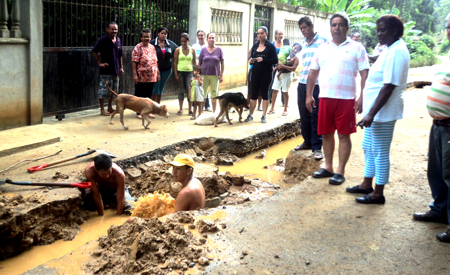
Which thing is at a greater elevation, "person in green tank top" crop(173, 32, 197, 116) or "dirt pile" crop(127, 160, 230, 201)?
"person in green tank top" crop(173, 32, 197, 116)

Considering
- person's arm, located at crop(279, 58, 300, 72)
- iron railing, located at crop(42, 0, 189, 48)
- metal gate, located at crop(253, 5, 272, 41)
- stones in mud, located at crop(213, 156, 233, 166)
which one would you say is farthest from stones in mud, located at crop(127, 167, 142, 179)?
metal gate, located at crop(253, 5, 272, 41)

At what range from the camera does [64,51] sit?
832 cm

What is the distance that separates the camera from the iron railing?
821 centimetres

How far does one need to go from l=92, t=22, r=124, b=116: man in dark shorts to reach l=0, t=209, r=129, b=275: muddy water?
405 cm

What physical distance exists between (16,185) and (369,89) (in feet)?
13.2

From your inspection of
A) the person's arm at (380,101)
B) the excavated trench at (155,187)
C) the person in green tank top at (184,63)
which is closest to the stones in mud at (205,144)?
the excavated trench at (155,187)

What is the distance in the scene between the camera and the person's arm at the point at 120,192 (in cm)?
516

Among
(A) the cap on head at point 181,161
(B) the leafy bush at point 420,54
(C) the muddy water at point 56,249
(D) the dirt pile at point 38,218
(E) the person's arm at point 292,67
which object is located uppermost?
(B) the leafy bush at point 420,54

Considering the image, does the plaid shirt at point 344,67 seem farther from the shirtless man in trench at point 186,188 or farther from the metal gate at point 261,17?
the metal gate at point 261,17

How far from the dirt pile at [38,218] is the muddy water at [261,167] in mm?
2772

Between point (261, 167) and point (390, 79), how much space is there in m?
3.65

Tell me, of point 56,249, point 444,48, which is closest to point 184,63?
point 56,249

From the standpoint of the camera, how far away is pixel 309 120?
20.9 ft

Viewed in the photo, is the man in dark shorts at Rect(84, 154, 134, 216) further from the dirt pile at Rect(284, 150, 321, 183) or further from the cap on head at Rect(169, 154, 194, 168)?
the dirt pile at Rect(284, 150, 321, 183)
